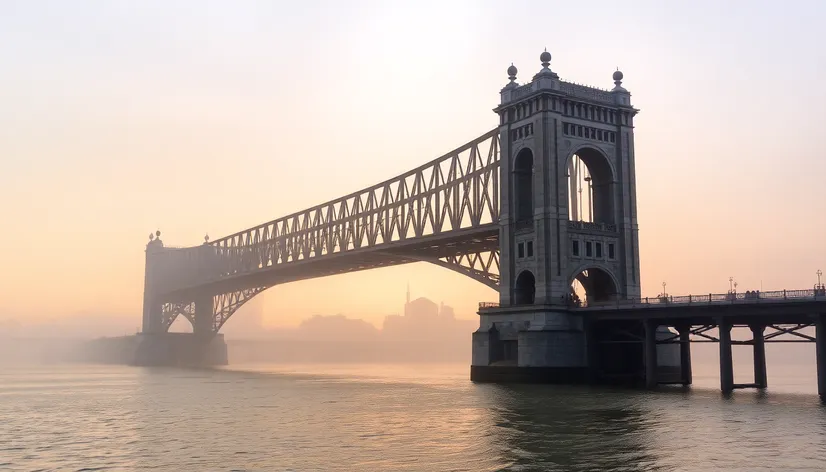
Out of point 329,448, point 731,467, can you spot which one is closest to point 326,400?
point 329,448

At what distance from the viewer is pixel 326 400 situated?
72875 millimetres

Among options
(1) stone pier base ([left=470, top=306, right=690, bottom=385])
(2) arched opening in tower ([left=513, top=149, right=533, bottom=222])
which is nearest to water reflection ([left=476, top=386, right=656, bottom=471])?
(1) stone pier base ([left=470, top=306, right=690, bottom=385])

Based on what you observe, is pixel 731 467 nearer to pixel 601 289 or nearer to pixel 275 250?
pixel 601 289

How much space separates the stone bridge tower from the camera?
85312 millimetres

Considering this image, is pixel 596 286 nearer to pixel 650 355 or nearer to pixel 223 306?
pixel 650 355

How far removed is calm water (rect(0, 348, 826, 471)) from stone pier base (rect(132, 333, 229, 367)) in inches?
4375

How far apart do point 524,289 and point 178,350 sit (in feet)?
376

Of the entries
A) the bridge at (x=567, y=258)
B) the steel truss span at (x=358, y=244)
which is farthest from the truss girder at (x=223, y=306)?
the bridge at (x=567, y=258)

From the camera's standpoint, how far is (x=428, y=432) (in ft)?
156

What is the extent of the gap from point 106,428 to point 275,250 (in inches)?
4545

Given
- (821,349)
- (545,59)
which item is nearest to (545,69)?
(545,59)

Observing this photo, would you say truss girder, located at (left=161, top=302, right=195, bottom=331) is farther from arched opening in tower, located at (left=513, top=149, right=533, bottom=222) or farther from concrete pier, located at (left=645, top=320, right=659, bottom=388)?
concrete pier, located at (left=645, top=320, right=659, bottom=388)

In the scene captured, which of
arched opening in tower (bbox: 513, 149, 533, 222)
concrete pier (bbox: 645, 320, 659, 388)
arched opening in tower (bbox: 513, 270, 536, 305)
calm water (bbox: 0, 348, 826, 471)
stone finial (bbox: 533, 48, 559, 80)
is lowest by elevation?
calm water (bbox: 0, 348, 826, 471)

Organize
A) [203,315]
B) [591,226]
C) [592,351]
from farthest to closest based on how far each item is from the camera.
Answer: [203,315]
[591,226]
[592,351]
